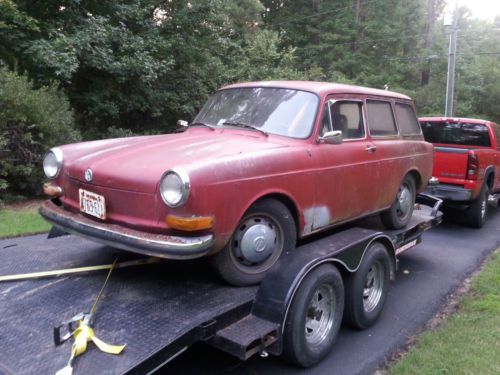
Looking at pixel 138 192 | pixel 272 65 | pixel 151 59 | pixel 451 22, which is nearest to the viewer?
pixel 138 192

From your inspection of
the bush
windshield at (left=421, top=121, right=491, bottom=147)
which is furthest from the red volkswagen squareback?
the bush

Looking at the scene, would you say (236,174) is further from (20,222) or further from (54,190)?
(20,222)

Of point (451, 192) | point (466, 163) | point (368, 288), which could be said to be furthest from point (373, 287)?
point (466, 163)

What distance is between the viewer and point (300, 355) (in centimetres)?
→ 336

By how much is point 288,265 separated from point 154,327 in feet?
3.51

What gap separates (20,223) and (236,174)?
202 inches

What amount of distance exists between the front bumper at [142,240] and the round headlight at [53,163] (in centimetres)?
58

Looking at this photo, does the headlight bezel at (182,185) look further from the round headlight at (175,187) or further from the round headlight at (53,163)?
the round headlight at (53,163)

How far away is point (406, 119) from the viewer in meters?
5.88

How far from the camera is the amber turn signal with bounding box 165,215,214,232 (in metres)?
3.05

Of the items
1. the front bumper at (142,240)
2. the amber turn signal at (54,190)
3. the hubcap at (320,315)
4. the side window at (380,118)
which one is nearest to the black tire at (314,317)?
the hubcap at (320,315)

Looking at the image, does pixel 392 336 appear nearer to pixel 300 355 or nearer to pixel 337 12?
pixel 300 355

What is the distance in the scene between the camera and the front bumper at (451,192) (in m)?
7.88

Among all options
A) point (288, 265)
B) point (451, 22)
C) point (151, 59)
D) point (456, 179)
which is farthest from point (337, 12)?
point (288, 265)
